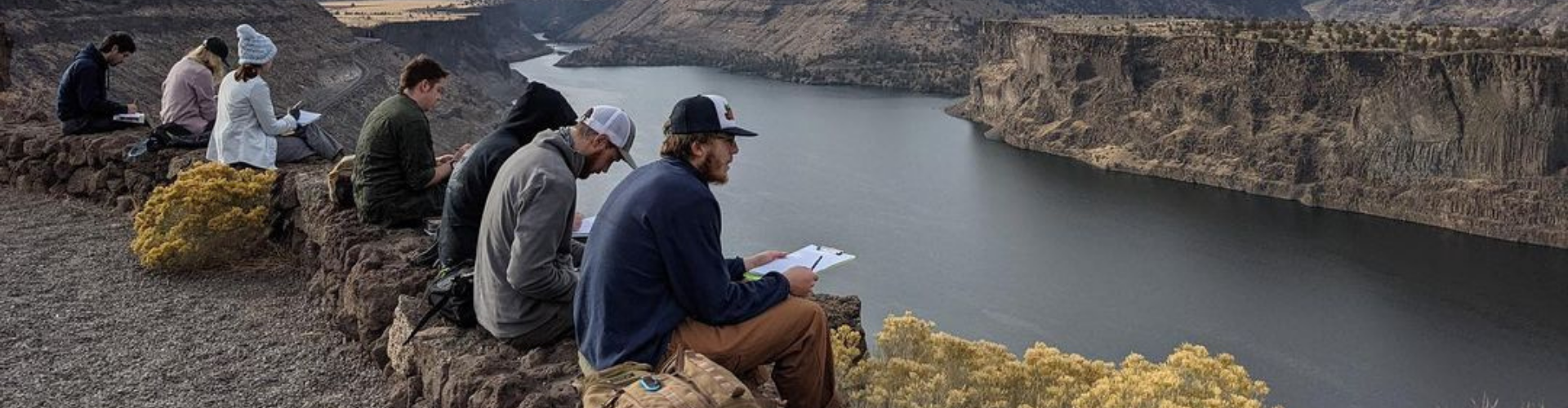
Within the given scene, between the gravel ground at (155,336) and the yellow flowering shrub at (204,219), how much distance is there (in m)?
Result: 0.16

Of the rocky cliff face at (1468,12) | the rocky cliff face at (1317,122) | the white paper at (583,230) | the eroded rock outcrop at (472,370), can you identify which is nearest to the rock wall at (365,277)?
the eroded rock outcrop at (472,370)

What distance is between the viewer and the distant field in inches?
3782

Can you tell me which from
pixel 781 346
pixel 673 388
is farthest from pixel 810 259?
pixel 673 388

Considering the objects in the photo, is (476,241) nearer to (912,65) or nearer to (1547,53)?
(1547,53)

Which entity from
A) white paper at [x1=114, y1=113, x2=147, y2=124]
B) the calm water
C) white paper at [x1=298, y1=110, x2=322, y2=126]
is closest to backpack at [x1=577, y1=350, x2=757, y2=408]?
white paper at [x1=298, y1=110, x2=322, y2=126]

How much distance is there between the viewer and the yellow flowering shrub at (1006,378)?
6582mm

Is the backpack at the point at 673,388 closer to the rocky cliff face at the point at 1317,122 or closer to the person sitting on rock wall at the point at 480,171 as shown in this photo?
the person sitting on rock wall at the point at 480,171

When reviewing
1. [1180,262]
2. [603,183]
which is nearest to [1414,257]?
[1180,262]

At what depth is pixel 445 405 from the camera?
551 centimetres

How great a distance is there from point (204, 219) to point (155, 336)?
161 centimetres

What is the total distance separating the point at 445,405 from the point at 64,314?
3.91m

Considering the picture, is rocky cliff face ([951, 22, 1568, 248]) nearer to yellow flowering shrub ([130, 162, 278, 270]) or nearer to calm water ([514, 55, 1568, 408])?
calm water ([514, 55, 1568, 408])

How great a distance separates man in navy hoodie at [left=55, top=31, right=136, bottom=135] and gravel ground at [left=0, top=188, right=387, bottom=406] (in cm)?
177

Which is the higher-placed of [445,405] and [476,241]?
[476,241]
